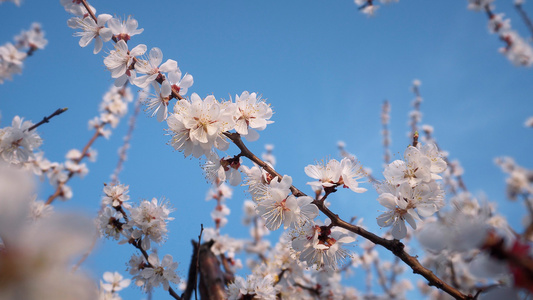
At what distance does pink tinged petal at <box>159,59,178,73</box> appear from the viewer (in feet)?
4.84

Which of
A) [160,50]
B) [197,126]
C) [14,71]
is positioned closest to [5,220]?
[197,126]

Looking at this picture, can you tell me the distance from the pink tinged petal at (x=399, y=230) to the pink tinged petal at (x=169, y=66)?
49.5 inches

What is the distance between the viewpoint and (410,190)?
1315 millimetres

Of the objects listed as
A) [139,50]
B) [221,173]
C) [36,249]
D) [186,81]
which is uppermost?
[139,50]

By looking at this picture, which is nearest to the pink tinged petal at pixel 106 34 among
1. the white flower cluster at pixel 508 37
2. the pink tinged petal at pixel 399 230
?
the pink tinged petal at pixel 399 230

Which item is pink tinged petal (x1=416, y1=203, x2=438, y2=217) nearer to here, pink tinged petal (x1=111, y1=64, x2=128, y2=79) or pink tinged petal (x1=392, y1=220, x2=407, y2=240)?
pink tinged petal (x1=392, y1=220, x2=407, y2=240)

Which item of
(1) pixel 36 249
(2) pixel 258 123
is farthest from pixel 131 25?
(1) pixel 36 249

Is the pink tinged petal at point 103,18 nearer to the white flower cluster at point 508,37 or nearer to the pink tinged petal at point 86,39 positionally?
the pink tinged petal at point 86,39

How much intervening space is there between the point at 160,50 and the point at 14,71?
3.50m

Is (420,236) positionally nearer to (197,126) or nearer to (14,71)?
(197,126)

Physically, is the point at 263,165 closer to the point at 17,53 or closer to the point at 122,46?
the point at 122,46

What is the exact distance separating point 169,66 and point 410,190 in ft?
4.09

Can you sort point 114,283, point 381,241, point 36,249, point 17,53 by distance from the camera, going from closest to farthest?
1. point 36,249
2. point 381,241
3. point 114,283
4. point 17,53

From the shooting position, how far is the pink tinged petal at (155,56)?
1.48m
